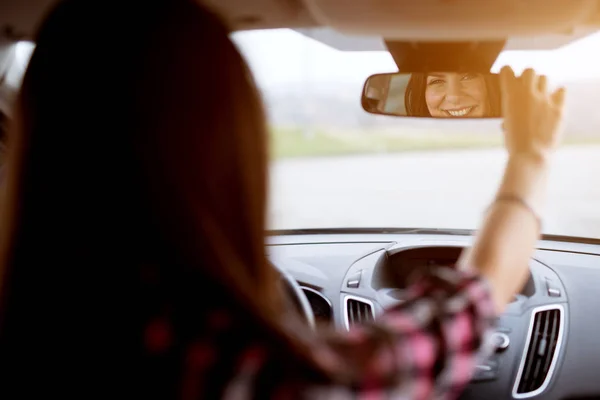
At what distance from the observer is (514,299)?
12.3 feet

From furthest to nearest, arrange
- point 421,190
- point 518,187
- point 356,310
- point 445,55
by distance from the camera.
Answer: point 421,190, point 356,310, point 445,55, point 518,187

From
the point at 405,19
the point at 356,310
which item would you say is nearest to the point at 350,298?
the point at 356,310

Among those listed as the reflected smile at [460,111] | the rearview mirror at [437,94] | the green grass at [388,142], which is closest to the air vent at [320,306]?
the rearview mirror at [437,94]

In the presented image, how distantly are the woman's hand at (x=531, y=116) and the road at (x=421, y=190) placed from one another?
2.95m

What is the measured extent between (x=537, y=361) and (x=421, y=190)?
3.91 meters

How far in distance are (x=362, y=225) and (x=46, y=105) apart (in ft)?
11.7

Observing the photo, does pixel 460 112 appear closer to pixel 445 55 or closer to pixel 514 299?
pixel 445 55

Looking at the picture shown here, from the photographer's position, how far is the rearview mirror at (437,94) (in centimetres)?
310

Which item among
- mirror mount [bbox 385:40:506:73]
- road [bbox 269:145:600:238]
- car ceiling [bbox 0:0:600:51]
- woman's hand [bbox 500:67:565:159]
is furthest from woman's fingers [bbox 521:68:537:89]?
road [bbox 269:145:600:238]

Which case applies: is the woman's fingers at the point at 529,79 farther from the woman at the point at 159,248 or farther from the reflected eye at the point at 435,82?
the reflected eye at the point at 435,82

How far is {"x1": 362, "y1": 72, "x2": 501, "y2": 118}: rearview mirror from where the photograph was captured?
3.10m

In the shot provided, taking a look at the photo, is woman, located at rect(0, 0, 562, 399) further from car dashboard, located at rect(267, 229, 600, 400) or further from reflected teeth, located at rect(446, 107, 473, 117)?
car dashboard, located at rect(267, 229, 600, 400)

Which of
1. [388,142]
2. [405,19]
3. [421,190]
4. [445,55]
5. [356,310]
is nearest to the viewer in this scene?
[405,19]

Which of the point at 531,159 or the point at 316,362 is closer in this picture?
the point at 316,362
